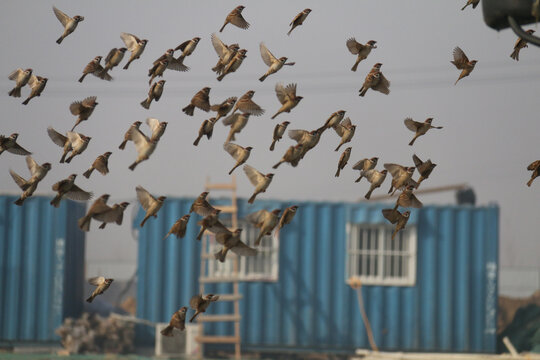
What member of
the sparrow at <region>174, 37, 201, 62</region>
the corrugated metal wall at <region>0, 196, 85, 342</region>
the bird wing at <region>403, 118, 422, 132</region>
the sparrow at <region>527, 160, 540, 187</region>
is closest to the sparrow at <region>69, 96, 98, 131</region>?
the sparrow at <region>174, 37, 201, 62</region>

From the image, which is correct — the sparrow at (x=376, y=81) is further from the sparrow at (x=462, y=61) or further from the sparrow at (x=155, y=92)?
the sparrow at (x=155, y=92)

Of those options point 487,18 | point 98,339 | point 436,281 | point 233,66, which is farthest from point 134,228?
point 487,18

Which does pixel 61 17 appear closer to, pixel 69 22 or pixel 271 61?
pixel 69 22

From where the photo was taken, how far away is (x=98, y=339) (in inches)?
1181

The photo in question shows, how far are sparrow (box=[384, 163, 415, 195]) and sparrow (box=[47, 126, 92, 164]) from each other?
11.1 ft

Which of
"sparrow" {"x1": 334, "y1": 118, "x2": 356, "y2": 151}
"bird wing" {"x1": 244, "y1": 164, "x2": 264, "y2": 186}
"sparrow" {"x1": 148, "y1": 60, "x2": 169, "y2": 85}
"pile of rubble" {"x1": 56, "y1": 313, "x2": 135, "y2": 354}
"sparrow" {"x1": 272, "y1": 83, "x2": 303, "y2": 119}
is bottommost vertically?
"pile of rubble" {"x1": 56, "y1": 313, "x2": 135, "y2": 354}

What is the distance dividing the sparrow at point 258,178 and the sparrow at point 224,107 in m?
0.67

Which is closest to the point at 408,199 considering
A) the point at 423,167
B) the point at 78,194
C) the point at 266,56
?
A: the point at 423,167

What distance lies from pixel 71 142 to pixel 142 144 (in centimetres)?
156

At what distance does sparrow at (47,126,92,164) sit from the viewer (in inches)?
433

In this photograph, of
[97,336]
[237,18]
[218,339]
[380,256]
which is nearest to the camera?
[237,18]

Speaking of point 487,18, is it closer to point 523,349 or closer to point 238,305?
point 238,305

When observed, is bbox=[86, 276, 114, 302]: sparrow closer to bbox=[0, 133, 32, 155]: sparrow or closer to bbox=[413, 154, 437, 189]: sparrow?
bbox=[0, 133, 32, 155]: sparrow

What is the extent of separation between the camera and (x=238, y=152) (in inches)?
424
